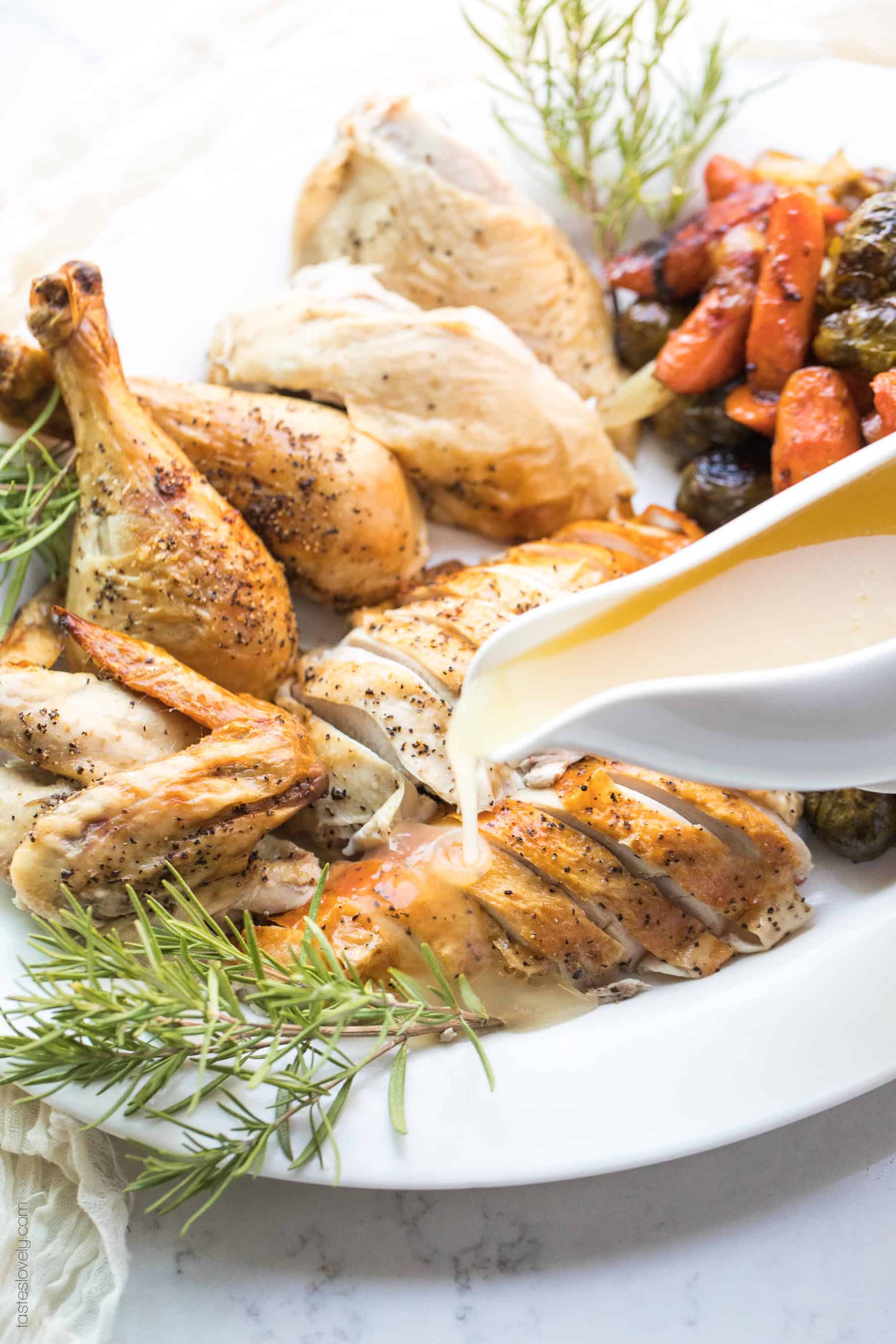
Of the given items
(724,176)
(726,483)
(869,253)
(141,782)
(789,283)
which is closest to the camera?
(141,782)

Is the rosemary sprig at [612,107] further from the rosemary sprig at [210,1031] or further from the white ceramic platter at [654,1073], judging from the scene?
the rosemary sprig at [210,1031]

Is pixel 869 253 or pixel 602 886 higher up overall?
pixel 869 253

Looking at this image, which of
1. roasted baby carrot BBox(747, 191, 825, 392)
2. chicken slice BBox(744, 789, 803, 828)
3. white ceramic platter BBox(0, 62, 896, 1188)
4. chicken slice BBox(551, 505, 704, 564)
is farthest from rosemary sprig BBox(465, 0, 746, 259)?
white ceramic platter BBox(0, 62, 896, 1188)

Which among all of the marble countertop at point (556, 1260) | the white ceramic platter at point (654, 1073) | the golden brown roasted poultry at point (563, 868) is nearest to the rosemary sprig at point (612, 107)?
the golden brown roasted poultry at point (563, 868)

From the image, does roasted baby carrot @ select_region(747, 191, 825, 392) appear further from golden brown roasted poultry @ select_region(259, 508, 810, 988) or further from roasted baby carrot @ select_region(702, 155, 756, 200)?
golden brown roasted poultry @ select_region(259, 508, 810, 988)

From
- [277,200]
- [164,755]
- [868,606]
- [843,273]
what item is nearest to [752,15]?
[843,273]

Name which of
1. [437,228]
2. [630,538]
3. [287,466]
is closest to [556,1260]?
[630,538]

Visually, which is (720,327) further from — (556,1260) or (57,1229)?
(57,1229)
